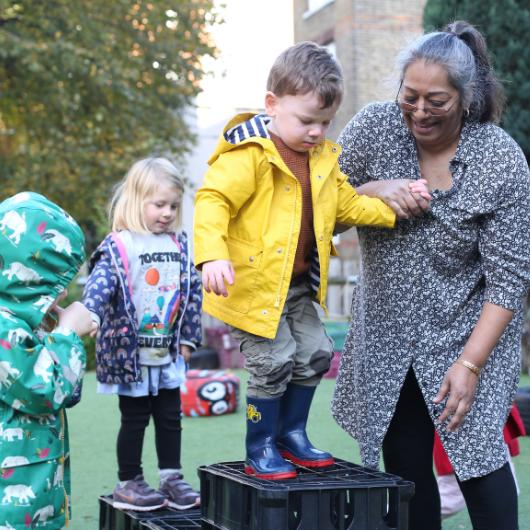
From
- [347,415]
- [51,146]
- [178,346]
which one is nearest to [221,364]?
[51,146]

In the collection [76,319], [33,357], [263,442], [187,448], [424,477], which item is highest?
[76,319]

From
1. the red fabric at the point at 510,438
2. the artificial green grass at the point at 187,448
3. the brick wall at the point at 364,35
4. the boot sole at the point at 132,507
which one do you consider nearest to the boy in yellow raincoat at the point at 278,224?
the red fabric at the point at 510,438

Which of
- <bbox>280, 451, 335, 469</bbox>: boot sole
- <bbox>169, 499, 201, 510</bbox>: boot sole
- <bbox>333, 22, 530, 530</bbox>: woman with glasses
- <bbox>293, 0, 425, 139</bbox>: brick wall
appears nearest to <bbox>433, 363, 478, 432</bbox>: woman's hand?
<bbox>333, 22, 530, 530</bbox>: woman with glasses

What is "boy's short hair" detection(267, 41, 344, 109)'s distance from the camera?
3266 millimetres

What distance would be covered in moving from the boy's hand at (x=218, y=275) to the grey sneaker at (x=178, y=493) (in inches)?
67.4

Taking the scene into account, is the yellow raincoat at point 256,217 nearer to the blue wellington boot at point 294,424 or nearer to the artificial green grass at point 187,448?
the blue wellington boot at point 294,424

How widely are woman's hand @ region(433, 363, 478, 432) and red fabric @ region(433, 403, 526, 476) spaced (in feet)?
1.59

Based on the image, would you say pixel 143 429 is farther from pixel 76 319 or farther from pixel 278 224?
pixel 278 224

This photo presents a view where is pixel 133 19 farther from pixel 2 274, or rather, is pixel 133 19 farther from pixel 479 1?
pixel 2 274

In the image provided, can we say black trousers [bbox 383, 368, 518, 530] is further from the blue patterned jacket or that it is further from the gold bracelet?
Answer: the blue patterned jacket

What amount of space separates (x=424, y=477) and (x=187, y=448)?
3885 millimetres

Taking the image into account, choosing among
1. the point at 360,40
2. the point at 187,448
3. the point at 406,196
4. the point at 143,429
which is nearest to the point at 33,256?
the point at 406,196

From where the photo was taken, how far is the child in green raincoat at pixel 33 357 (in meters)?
2.98

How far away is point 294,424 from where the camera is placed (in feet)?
11.6
